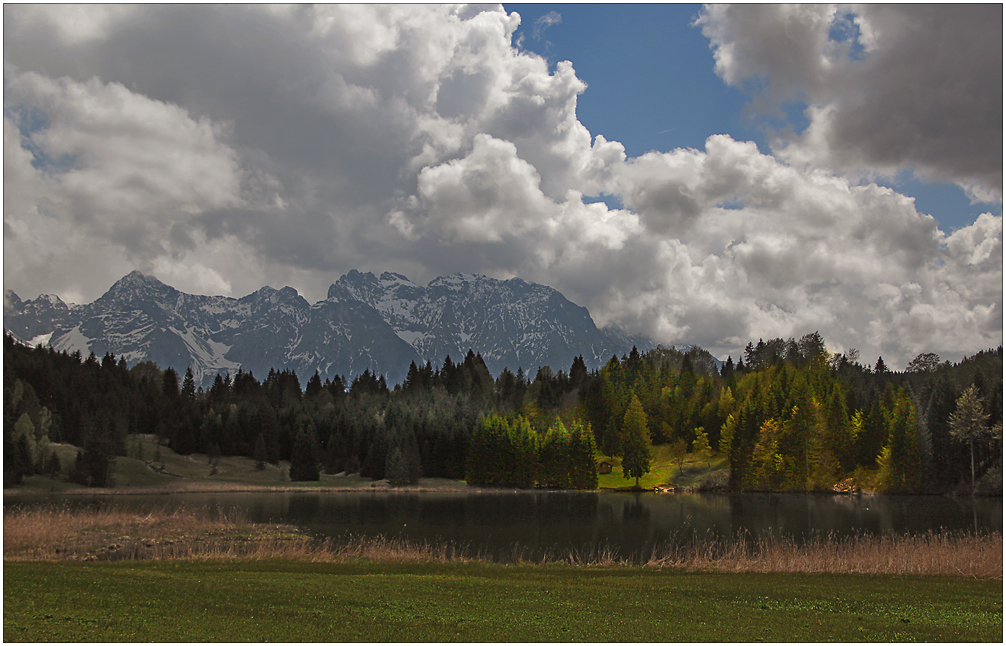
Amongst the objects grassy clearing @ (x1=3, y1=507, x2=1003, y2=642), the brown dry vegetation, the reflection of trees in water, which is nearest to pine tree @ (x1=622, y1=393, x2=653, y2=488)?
the reflection of trees in water

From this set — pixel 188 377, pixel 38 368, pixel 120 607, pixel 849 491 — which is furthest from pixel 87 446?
pixel 849 491

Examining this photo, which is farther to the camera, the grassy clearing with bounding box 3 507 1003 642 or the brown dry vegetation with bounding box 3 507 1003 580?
the brown dry vegetation with bounding box 3 507 1003 580

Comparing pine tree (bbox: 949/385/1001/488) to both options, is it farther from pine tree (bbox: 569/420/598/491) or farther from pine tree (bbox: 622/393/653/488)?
pine tree (bbox: 569/420/598/491)

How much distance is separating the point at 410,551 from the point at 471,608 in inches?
882

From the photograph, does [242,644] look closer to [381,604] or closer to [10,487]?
[381,604]

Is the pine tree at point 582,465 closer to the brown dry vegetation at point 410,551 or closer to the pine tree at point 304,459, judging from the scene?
the pine tree at point 304,459

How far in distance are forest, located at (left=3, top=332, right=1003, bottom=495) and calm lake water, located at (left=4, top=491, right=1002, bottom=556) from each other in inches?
455

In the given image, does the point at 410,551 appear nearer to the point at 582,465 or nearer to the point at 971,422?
the point at 971,422

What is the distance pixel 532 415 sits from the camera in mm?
159375

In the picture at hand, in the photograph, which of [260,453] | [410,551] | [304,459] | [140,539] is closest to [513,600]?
[410,551]

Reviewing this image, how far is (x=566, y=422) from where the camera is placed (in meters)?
159

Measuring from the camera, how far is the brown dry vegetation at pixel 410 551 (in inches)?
1303

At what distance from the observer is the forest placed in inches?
4188

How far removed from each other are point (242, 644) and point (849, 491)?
121054 millimetres
